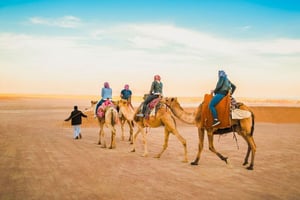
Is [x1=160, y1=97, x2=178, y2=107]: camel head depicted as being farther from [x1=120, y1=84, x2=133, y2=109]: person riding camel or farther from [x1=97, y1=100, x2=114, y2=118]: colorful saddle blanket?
[x1=120, y1=84, x2=133, y2=109]: person riding camel

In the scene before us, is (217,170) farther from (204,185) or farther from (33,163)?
(33,163)

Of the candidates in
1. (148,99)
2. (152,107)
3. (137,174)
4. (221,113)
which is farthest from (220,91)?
(137,174)

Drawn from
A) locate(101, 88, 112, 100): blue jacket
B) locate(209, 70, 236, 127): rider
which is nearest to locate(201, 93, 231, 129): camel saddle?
locate(209, 70, 236, 127): rider

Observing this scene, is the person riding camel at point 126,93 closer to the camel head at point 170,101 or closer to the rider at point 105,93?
the rider at point 105,93

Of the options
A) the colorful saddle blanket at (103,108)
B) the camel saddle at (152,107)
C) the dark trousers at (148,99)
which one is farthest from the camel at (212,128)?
the colorful saddle blanket at (103,108)

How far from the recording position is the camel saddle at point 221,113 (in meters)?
12.6

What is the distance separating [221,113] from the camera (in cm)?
1266

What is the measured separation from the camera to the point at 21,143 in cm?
1820

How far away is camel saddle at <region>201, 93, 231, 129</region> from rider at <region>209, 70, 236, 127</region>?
0.45 feet

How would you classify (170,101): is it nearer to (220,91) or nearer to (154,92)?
(154,92)

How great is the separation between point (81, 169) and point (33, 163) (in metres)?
2.26

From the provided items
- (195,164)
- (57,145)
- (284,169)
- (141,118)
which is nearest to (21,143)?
(57,145)

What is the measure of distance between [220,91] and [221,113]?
2.94ft

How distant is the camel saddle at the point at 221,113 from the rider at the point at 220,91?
5.4 inches
